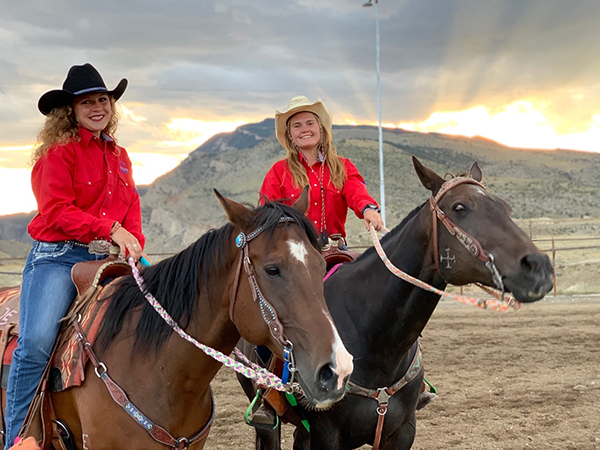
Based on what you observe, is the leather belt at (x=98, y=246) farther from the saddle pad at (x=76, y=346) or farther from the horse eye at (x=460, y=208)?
the horse eye at (x=460, y=208)

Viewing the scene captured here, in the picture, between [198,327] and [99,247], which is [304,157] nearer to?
[99,247]

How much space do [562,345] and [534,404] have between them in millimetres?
3597

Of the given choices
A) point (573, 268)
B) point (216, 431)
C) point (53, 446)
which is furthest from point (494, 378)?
point (573, 268)

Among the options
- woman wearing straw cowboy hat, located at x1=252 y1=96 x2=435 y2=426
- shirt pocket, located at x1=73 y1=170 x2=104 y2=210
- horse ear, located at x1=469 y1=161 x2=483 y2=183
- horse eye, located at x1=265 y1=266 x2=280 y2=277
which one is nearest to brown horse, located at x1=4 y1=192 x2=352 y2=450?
horse eye, located at x1=265 y1=266 x2=280 y2=277

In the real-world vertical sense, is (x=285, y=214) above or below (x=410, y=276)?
above

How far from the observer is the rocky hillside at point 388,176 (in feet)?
194

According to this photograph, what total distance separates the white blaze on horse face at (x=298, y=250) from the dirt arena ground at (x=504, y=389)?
13.3ft

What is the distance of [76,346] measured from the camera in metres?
2.99

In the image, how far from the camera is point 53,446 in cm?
316

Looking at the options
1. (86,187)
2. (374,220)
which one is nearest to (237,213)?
(86,187)

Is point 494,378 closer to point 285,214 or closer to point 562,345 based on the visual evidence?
point 562,345

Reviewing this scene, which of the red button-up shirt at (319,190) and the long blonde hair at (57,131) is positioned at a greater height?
the long blonde hair at (57,131)

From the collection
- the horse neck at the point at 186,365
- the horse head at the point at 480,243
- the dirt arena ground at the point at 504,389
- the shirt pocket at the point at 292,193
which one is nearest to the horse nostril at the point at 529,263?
the horse head at the point at 480,243

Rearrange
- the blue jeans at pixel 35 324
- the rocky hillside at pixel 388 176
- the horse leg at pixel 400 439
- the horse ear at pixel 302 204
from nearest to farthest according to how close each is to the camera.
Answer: the horse ear at pixel 302 204 < the blue jeans at pixel 35 324 < the horse leg at pixel 400 439 < the rocky hillside at pixel 388 176
